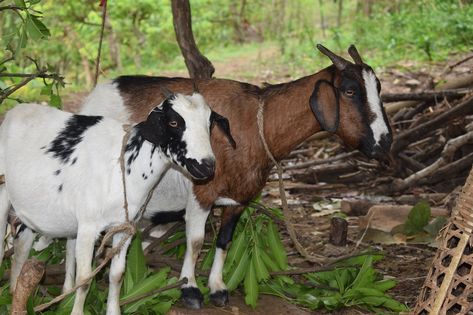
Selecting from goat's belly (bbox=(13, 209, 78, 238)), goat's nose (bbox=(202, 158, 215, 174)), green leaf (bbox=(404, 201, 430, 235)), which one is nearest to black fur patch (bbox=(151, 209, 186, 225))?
goat's belly (bbox=(13, 209, 78, 238))

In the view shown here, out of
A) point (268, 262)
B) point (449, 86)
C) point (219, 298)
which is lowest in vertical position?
point (219, 298)

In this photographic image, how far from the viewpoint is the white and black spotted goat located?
410 centimetres

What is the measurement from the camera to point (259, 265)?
5.21 meters

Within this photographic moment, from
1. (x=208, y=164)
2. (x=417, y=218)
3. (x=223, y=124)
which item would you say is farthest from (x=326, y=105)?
(x=417, y=218)

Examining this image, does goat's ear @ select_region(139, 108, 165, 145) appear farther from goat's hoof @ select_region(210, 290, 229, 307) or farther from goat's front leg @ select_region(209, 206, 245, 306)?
goat's hoof @ select_region(210, 290, 229, 307)

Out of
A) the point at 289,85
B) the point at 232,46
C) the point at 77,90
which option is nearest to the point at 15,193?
the point at 289,85

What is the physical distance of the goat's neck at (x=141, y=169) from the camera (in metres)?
4.26

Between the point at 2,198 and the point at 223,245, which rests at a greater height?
the point at 2,198

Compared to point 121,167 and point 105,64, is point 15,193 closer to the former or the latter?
point 121,167

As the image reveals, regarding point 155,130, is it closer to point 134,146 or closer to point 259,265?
point 134,146

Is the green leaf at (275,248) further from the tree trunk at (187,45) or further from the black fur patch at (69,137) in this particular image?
the black fur patch at (69,137)

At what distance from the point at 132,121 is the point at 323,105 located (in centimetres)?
126

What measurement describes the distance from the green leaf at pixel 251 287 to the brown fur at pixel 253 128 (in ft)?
1.72

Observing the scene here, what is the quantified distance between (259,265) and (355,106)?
1.28 meters
